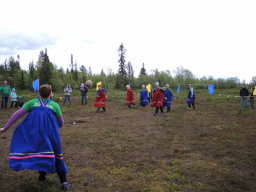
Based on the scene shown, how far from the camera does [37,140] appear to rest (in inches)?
124

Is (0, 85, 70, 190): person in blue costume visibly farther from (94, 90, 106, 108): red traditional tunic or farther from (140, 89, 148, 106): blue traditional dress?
(140, 89, 148, 106): blue traditional dress

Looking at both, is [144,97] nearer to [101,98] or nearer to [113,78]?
[101,98]

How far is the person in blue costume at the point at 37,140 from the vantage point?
122 inches

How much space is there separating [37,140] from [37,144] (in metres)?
0.06

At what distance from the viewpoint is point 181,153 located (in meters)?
5.27

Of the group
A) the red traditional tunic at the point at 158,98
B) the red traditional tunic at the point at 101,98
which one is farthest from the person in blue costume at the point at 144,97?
A: the red traditional tunic at the point at 158,98

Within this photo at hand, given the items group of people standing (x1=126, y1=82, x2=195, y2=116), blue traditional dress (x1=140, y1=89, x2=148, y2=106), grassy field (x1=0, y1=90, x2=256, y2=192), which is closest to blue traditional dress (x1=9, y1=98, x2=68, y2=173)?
grassy field (x1=0, y1=90, x2=256, y2=192)

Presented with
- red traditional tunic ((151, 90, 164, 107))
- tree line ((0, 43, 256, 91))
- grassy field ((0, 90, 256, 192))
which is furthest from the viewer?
tree line ((0, 43, 256, 91))

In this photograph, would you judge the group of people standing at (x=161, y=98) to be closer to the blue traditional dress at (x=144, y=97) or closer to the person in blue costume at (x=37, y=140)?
the blue traditional dress at (x=144, y=97)

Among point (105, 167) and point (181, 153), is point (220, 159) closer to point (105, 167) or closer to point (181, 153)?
point (181, 153)

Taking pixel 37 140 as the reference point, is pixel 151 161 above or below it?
below

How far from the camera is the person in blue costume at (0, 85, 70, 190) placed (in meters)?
3.11

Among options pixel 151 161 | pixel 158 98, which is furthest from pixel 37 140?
pixel 158 98

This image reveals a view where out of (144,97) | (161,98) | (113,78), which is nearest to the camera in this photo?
(161,98)
